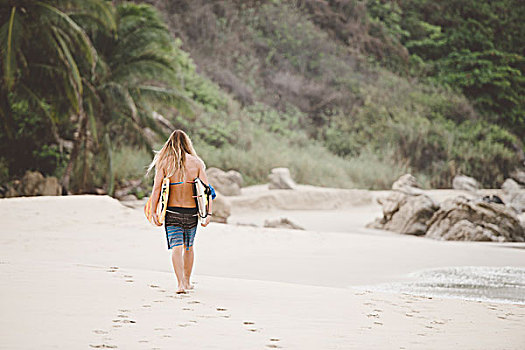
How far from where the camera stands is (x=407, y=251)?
8305 millimetres

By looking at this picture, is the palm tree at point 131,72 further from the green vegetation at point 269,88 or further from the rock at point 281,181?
the rock at point 281,181

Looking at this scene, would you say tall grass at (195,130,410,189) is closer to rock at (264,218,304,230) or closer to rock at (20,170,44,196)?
rock at (20,170,44,196)

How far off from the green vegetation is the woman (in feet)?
25.9

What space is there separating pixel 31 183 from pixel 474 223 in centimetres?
1010

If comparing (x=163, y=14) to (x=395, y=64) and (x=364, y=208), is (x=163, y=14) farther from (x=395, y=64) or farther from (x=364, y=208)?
(x=364, y=208)

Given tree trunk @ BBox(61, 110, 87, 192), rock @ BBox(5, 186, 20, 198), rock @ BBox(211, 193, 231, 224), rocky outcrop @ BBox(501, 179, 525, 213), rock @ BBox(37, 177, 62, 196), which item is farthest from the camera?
rocky outcrop @ BBox(501, 179, 525, 213)

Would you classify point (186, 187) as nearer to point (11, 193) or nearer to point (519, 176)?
point (11, 193)

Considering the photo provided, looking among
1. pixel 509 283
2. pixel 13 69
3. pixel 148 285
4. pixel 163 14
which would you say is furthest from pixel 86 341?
pixel 163 14

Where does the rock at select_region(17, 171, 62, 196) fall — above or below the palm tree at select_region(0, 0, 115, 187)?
below

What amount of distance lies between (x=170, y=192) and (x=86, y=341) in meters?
1.90

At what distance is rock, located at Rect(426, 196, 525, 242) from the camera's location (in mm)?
10055

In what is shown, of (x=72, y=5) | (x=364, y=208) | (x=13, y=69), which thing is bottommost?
(x=364, y=208)

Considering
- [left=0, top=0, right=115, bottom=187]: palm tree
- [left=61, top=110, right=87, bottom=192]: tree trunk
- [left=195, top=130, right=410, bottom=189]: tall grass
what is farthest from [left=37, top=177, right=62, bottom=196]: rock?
[left=195, top=130, right=410, bottom=189]: tall grass

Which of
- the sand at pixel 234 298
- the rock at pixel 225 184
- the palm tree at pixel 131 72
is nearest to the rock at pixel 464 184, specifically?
the rock at pixel 225 184
